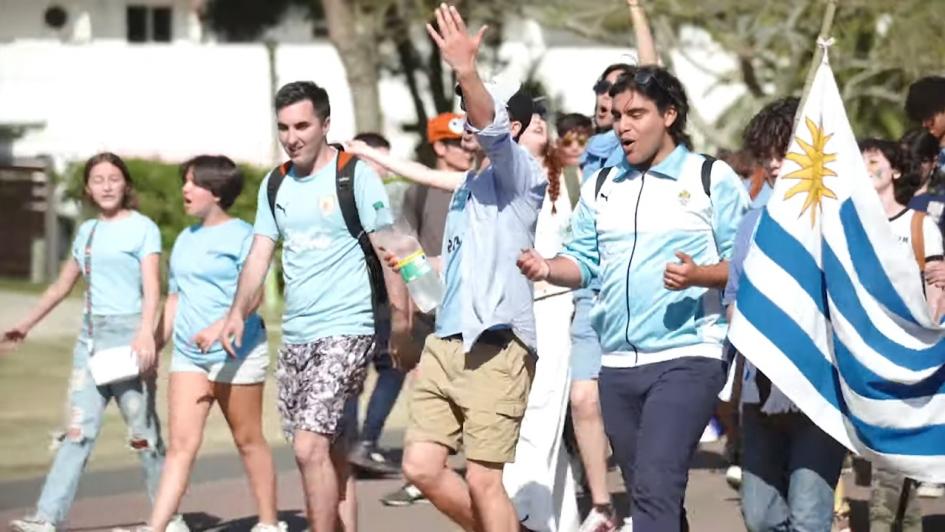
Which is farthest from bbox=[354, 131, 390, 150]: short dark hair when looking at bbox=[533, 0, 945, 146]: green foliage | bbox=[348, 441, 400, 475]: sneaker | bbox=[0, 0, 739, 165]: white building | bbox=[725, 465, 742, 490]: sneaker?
bbox=[0, 0, 739, 165]: white building

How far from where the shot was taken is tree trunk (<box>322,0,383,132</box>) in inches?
1149

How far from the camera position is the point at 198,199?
855cm

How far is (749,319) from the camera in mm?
6609

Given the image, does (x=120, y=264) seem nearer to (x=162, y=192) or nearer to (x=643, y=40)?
(x=643, y=40)

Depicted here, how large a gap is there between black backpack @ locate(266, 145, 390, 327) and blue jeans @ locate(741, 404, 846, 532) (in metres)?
1.63

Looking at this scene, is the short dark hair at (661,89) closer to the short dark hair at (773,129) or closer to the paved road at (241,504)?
the short dark hair at (773,129)

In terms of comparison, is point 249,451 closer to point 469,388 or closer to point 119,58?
point 469,388

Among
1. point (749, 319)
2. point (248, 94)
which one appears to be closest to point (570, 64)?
point (248, 94)

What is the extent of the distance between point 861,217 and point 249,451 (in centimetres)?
303

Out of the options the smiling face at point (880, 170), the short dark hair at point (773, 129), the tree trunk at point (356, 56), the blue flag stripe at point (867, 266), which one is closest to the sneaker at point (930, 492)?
the smiling face at point (880, 170)

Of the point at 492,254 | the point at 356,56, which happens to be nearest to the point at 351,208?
the point at 492,254

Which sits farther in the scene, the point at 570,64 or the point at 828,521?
the point at 570,64

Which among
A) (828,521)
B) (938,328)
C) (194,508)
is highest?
(938,328)

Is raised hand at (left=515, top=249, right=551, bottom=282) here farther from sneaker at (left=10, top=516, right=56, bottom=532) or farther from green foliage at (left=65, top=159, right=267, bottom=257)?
green foliage at (left=65, top=159, right=267, bottom=257)
